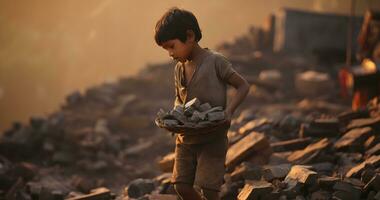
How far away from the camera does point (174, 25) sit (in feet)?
11.5

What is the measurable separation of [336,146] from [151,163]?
384 cm

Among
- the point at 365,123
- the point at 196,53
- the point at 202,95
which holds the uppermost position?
the point at 196,53

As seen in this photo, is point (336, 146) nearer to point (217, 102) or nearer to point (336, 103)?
point (217, 102)

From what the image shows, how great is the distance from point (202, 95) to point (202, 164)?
0.51 m

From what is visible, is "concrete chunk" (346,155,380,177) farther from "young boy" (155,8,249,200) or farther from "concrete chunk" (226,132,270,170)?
"young boy" (155,8,249,200)

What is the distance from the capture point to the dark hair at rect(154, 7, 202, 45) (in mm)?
3510

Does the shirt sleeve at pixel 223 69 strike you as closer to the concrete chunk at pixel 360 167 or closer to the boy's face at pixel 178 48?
the boy's face at pixel 178 48

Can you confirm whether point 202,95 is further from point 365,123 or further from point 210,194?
point 365,123

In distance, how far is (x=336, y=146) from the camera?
5621 mm

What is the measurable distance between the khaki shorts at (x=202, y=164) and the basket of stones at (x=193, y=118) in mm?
284

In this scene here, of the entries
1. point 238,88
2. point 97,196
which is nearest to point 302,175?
point 238,88

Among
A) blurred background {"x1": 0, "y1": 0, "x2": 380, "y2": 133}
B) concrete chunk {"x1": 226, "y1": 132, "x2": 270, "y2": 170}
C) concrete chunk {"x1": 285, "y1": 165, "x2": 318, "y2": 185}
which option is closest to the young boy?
concrete chunk {"x1": 285, "y1": 165, "x2": 318, "y2": 185}

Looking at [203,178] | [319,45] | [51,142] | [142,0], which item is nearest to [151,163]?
[51,142]

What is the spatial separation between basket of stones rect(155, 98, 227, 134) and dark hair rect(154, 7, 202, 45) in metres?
0.48
